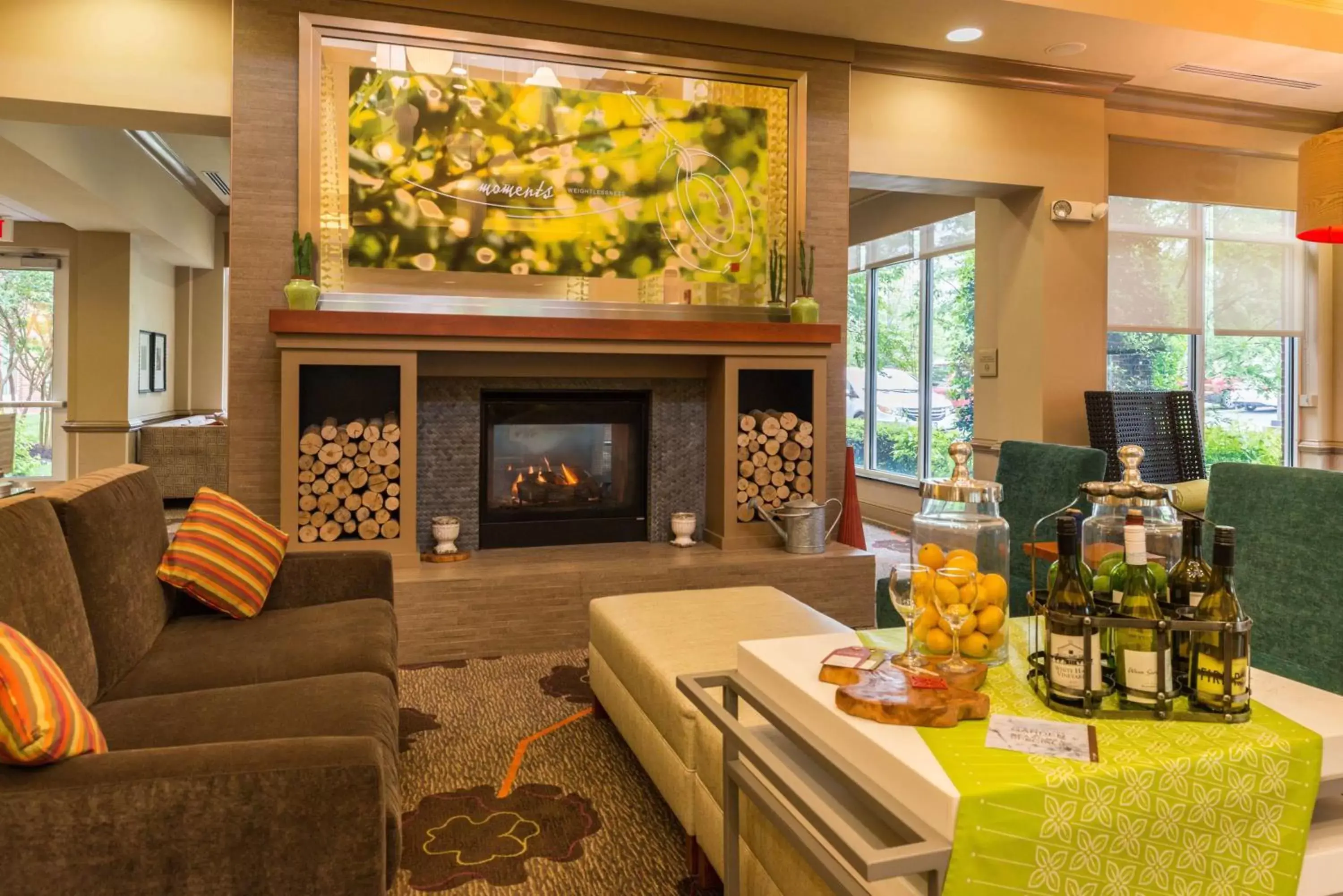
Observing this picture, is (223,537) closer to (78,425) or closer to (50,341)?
(78,425)

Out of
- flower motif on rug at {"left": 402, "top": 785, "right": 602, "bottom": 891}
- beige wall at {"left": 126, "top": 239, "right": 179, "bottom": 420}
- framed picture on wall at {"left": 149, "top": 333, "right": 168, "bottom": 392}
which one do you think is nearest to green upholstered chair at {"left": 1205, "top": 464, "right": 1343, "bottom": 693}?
flower motif on rug at {"left": 402, "top": 785, "right": 602, "bottom": 891}

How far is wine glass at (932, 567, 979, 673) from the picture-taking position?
148cm

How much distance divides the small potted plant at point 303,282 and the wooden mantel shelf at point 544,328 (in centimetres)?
8

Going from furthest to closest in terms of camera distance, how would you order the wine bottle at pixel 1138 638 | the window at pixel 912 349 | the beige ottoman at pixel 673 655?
1. the window at pixel 912 349
2. the beige ottoman at pixel 673 655
3. the wine bottle at pixel 1138 638

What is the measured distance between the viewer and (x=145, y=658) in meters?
2.13

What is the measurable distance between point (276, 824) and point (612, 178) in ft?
10.9

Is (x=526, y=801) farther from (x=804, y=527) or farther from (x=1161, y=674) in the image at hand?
(x=804, y=527)

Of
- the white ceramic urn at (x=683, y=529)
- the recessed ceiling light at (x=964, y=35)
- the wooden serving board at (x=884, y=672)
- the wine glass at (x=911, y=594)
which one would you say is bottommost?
the white ceramic urn at (x=683, y=529)

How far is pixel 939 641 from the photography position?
5.20ft

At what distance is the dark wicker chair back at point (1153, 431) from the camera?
4.89 metres

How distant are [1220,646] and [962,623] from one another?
0.37 meters

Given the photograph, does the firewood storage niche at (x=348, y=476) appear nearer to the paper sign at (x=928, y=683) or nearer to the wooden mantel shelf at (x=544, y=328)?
the wooden mantel shelf at (x=544, y=328)

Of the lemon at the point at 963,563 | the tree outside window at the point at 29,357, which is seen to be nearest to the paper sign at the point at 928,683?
the lemon at the point at 963,563

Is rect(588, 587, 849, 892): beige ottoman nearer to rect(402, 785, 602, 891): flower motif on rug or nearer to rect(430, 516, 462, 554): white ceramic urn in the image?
rect(402, 785, 602, 891): flower motif on rug
